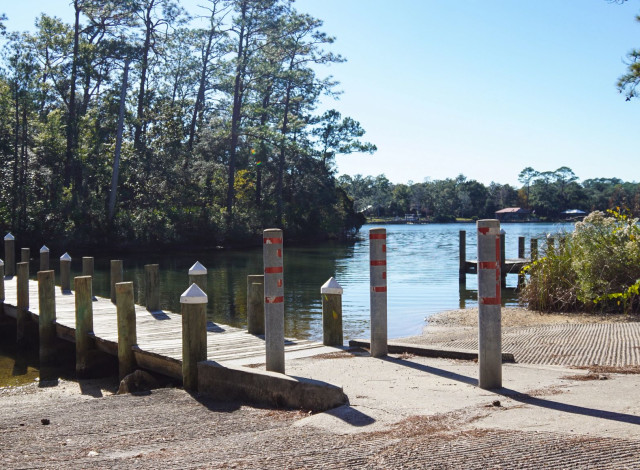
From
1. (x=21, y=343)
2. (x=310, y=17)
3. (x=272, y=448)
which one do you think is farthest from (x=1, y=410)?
(x=310, y=17)

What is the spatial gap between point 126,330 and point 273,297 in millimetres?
3246

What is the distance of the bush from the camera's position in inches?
519

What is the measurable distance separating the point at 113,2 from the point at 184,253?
1818cm

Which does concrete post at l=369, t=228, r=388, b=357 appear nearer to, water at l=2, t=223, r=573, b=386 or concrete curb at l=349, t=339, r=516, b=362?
concrete curb at l=349, t=339, r=516, b=362

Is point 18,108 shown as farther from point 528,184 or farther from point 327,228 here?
point 528,184

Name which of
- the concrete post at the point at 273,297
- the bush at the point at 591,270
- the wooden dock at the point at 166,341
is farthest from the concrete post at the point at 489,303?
the bush at the point at 591,270

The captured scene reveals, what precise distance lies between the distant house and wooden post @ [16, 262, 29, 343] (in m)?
134

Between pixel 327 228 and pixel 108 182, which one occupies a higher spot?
pixel 108 182

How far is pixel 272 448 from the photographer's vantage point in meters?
4.49

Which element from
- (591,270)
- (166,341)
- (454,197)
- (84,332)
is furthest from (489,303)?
(454,197)

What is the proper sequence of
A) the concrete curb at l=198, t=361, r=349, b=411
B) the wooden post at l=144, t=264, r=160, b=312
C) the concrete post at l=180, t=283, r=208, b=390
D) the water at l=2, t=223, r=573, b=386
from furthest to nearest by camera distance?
the water at l=2, t=223, r=573, b=386
the wooden post at l=144, t=264, r=160, b=312
the concrete post at l=180, t=283, r=208, b=390
the concrete curb at l=198, t=361, r=349, b=411

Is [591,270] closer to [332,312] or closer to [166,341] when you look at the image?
[332,312]

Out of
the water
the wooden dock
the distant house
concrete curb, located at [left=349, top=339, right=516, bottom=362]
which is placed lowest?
the water

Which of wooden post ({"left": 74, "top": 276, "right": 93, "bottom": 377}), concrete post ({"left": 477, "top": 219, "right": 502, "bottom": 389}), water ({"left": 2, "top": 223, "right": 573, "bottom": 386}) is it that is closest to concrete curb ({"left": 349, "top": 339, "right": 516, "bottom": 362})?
concrete post ({"left": 477, "top": 219, "right": 502, "bottom": 389})
